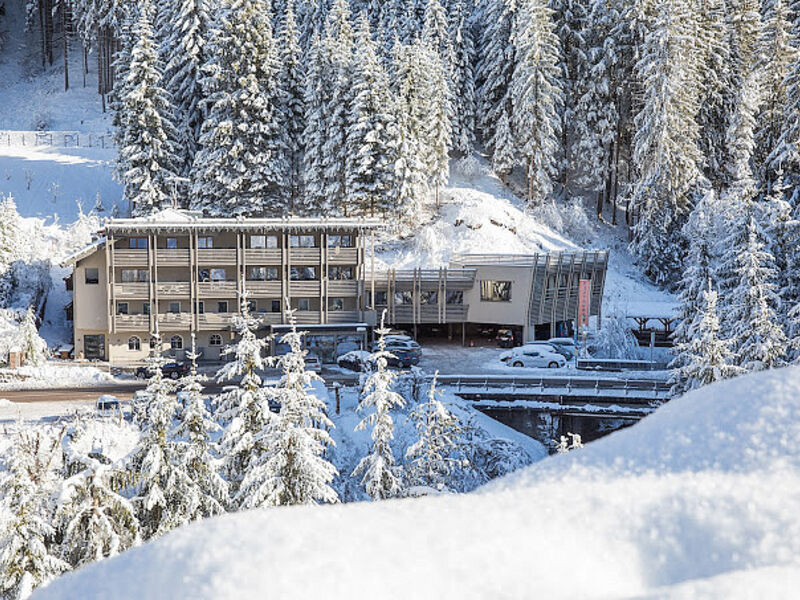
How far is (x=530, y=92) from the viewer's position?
64375mm

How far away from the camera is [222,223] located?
46.2m

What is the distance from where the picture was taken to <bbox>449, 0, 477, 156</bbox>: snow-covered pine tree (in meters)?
70.8

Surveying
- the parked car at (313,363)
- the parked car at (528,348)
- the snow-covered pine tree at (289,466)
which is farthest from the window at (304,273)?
the snow-covered pine tree at (289,466)

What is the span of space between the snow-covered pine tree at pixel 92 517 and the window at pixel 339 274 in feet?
96.0

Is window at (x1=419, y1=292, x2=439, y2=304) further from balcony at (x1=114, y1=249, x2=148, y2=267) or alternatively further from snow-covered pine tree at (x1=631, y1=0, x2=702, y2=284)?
snow-covered pine tree at (x1=631, y1=0, x2=702, y2=284)

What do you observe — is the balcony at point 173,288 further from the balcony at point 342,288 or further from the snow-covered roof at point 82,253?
the balcony at point 342,288

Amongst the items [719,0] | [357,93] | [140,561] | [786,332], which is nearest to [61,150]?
[357,93]

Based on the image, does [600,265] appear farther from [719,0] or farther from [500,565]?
[500,565]

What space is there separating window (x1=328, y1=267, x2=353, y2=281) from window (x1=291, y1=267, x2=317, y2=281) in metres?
0.96

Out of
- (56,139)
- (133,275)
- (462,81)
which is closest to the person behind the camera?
(133,275)

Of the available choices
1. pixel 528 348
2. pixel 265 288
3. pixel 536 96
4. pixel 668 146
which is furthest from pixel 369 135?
pixel 668 146

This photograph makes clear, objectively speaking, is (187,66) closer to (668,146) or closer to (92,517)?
(668,146)

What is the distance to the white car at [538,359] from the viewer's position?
4381 cm

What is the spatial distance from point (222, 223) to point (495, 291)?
56.6 feet
